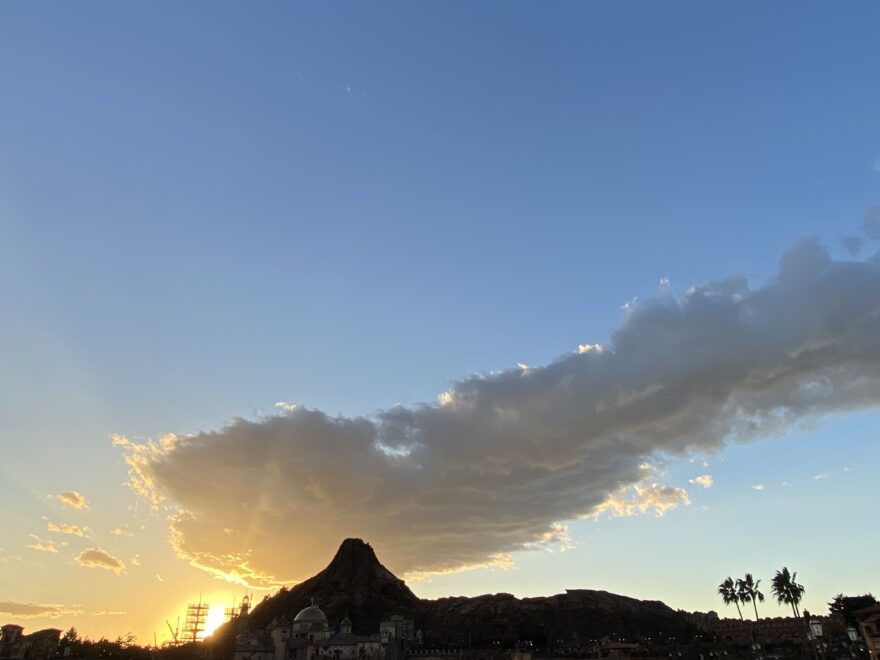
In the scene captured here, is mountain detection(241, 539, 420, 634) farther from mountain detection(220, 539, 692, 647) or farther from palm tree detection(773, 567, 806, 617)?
palm tree detection(773, 567, 806, 617)

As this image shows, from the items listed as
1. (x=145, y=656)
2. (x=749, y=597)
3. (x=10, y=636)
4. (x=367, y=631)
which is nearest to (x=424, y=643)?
(x=367, y=631)

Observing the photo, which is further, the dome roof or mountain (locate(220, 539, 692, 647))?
mountain (locate(220, 539, 692, 647))

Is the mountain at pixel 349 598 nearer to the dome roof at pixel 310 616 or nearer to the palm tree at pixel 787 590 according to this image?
the dome roof at pixel 310 616

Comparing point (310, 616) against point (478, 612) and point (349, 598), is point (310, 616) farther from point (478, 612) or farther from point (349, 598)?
point (478, 612)

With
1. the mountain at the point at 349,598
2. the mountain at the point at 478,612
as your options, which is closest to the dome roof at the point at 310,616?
the mountain at the point at 478,612

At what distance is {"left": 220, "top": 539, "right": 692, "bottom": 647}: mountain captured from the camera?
17175 centimetres

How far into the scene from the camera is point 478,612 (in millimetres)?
182625

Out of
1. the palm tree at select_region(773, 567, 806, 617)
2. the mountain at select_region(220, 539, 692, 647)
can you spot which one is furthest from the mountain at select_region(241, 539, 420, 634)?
the palm tree at select_region(773, 567, 806, 617)

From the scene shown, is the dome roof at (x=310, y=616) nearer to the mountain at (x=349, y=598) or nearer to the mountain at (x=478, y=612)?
the mountain at (x=478, y=612)

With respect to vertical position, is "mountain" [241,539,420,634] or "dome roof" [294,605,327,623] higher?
"mountain" [241,539,420,634]

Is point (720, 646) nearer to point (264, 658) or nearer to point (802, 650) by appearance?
point (802, 650)

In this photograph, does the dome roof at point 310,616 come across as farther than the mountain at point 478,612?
No

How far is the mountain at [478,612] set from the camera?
17175 cm

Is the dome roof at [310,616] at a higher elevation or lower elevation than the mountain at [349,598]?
lower
